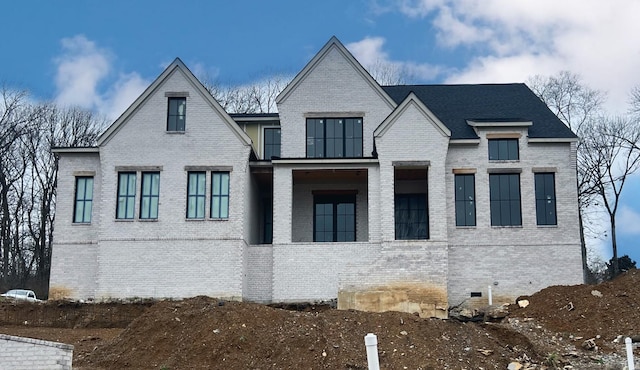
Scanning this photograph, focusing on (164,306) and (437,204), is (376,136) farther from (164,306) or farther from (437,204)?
(164,306)

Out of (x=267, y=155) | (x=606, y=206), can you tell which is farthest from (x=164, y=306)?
(x=606, y=206)

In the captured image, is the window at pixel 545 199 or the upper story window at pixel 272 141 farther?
the upper story window at pixel 272 141

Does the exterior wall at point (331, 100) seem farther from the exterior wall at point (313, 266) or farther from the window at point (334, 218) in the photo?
the exterior wall at point (313, 266)

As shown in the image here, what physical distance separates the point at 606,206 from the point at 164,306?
3060cm

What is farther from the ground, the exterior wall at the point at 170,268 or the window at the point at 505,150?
the window at the point at 505,150

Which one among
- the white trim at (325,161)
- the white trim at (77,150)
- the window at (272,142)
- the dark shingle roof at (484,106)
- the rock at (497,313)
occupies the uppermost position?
the dark shingle roof at (484,106)

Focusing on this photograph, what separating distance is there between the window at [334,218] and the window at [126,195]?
8128mm

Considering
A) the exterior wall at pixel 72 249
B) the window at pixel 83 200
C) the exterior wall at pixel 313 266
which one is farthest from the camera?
the window at pixel 83 200

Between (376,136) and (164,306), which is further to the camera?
(376,136)

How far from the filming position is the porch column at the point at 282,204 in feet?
107

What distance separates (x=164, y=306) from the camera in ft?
79.2

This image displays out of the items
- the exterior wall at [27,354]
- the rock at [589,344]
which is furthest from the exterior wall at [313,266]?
the exterior wall at [27,354]

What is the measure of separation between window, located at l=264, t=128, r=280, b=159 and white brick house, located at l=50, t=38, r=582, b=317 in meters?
3.36

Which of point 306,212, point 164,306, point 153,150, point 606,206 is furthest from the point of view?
point 606,206
